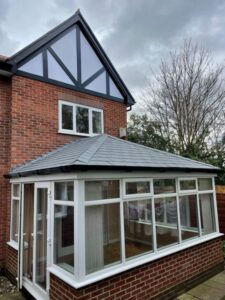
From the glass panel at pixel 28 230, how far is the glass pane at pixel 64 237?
1484 mm

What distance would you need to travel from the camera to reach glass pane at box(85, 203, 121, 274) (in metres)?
4.37

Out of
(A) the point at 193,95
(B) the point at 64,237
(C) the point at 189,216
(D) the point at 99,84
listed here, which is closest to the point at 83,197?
(B) the point at 64,237

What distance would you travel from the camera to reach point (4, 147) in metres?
7.24

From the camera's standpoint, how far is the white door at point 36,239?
5.20 meters

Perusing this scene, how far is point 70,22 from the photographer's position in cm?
905

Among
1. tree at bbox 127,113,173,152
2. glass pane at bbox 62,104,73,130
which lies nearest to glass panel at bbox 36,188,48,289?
glass pane at bbox 62,104,73,130

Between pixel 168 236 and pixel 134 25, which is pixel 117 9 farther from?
pixel 168 236

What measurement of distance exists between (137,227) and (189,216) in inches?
86.2

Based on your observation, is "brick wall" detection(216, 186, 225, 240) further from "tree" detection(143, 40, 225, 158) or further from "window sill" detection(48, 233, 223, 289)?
"tree" detection(143, 40, 225, 158)

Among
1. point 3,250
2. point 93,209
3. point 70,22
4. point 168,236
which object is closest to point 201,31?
point 70,22

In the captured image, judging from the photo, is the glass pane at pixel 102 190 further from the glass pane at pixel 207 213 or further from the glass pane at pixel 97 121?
the glass pane at pixel 97 121

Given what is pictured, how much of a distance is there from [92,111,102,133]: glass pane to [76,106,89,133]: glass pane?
14.7 inches

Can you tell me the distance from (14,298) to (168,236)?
4276 mm

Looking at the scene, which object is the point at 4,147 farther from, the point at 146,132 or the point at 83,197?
the point at 146,132
